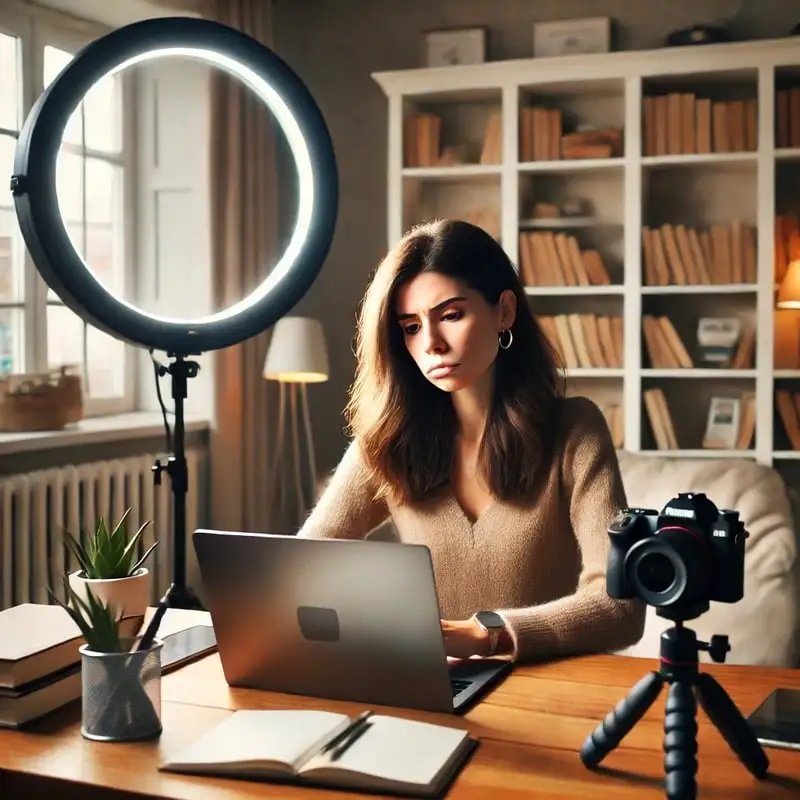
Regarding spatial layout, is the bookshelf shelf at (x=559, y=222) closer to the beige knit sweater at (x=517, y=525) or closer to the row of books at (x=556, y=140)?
the row of books at (x=556, y=140)

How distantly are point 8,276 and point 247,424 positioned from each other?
3.24 feet

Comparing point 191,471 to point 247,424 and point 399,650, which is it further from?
point 399,650

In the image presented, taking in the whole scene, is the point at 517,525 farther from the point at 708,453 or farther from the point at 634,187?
the point at 634,187

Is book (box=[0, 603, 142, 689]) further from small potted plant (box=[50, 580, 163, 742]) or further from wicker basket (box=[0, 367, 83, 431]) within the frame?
wicker basket (box=[0, 367, 83, 431])

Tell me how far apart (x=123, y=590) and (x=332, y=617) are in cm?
31

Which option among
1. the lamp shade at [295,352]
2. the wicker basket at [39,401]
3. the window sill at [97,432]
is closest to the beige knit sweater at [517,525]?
the window sill at [97,432]

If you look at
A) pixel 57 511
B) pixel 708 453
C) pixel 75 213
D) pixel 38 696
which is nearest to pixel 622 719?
pixel 38 696

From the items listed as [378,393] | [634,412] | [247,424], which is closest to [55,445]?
[247,424]

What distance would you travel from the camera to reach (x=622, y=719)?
3.25 ft

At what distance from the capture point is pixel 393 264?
1689 millimetres

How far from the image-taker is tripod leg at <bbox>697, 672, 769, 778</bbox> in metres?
0.98

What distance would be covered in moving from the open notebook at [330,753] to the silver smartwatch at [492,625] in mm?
248

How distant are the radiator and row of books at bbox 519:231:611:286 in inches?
56.6

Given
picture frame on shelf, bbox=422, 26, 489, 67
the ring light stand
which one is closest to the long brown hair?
the ring light stand
